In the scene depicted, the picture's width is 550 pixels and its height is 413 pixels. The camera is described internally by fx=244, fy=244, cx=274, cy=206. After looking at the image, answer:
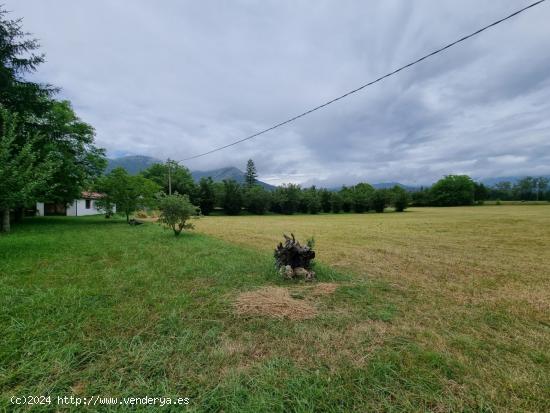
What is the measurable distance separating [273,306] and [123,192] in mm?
19377

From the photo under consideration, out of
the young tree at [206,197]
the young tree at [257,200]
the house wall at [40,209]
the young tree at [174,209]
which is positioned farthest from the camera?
→ the young tree at [257,200]

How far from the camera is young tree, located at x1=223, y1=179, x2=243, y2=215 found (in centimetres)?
4572

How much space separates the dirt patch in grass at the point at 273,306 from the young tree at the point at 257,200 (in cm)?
4323

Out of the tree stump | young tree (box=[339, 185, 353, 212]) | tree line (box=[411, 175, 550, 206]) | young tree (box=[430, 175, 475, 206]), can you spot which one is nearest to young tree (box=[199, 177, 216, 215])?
young tree (box=[339, 185, 353, 212])

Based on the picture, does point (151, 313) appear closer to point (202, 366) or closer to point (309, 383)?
point (202, 366)

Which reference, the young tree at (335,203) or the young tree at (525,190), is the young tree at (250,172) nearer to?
the young tree at (335,203)

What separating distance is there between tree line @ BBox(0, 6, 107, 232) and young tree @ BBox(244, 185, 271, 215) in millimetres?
29407

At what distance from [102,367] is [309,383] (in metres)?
2.11

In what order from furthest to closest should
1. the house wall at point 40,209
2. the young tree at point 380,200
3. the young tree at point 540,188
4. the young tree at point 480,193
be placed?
1. the young tree at point 540,188
2. the young tree at point 480,193
3. the young tree at point 380,200
4. the house wall at point 40,209

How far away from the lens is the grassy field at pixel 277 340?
2219mm

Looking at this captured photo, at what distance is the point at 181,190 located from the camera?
4334 cm

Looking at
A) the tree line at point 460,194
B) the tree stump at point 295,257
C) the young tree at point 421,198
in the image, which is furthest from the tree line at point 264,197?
the tree stump at point 295,257

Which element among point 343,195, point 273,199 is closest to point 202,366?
point 273,199

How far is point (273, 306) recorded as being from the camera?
162 inches
